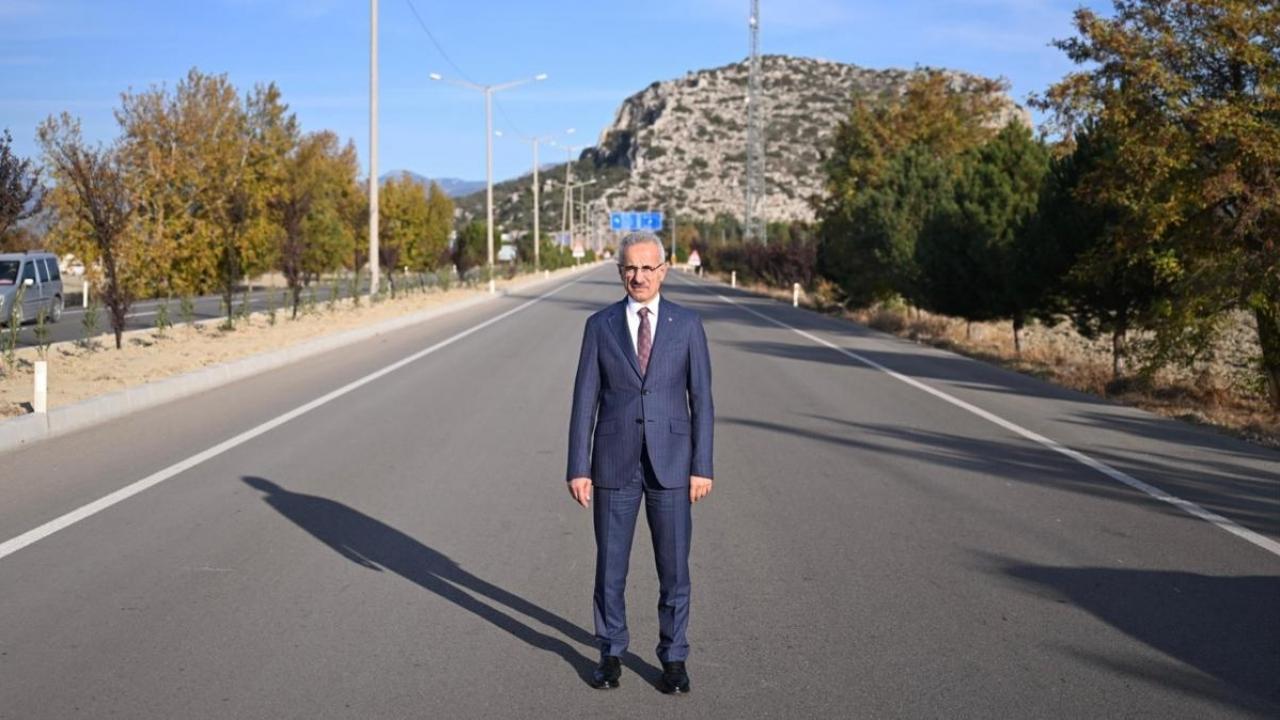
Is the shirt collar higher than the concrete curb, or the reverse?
the shirt collar

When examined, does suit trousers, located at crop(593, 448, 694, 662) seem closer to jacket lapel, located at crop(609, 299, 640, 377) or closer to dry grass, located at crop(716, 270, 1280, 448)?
jacket lapel, located at crop(609, 299, 640, 377)

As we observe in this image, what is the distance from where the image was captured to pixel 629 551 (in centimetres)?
561

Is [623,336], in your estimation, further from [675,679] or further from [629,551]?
[675,679]

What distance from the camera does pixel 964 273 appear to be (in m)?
32.1

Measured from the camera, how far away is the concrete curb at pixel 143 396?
1314cm

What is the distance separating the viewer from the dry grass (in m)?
16.0

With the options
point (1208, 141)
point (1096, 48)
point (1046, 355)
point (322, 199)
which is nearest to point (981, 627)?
point (1208, 141)

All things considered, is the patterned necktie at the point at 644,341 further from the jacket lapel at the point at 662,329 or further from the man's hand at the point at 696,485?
the man's hand at the point at 696,485

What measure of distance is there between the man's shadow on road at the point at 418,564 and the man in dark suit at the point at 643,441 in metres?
0.32

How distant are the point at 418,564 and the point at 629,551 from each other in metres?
2.53

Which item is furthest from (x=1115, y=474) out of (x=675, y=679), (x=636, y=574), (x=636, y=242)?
(x=636, y=242)

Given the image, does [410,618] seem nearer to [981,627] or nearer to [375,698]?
[375,698]

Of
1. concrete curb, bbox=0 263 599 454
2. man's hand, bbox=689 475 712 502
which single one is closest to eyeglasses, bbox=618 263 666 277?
man's hand, bbox=689 475 712 502

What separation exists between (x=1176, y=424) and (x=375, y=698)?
1211 cm
